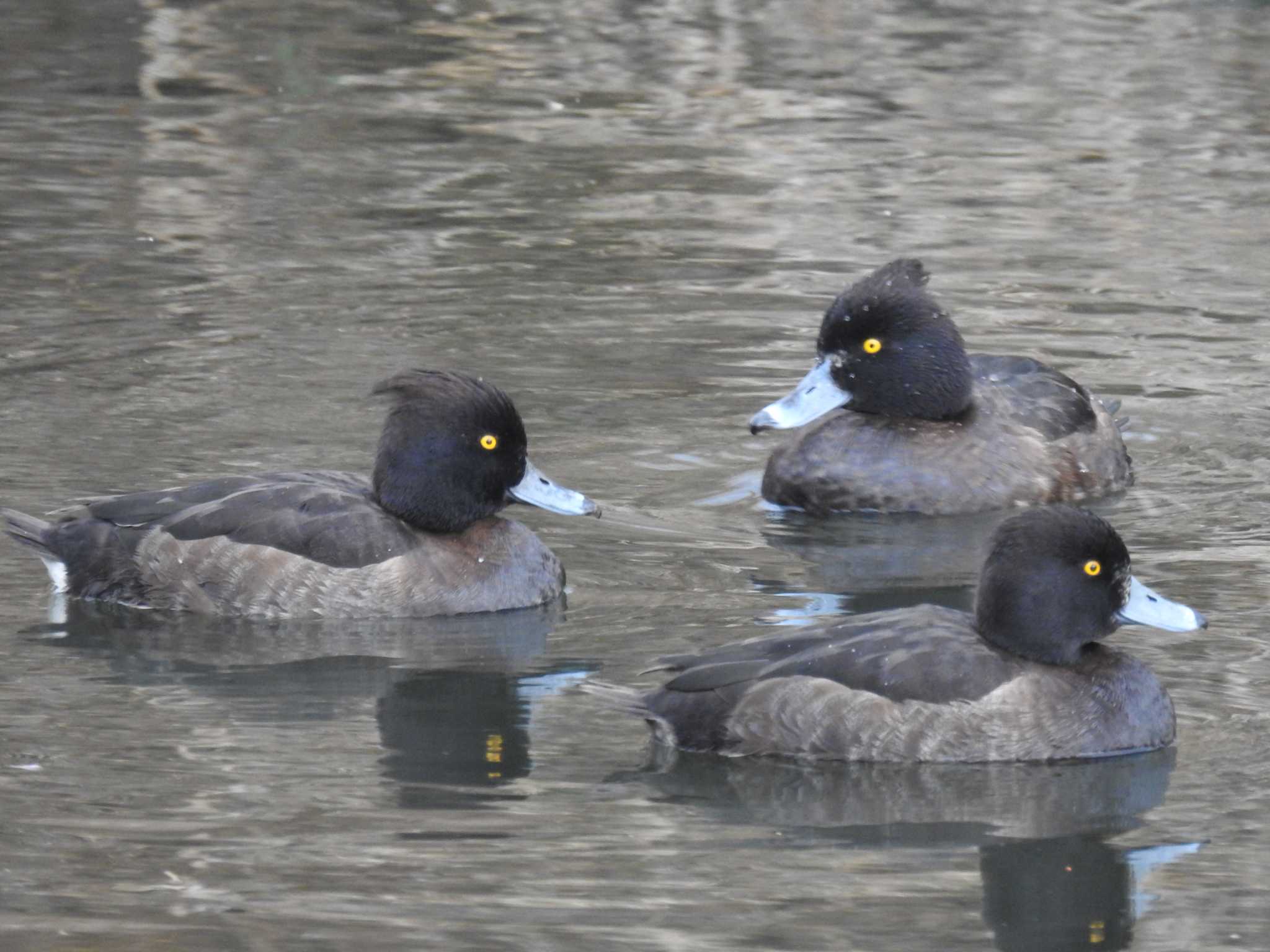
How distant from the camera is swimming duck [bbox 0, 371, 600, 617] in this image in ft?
30.0

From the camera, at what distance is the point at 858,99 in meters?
20.9

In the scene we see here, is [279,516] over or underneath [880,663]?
underneath

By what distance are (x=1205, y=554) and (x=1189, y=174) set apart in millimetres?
8738

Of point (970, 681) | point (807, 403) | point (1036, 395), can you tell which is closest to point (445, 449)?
point (807, 403)

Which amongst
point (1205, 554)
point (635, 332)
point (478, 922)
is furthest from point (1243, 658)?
point (635, 332)

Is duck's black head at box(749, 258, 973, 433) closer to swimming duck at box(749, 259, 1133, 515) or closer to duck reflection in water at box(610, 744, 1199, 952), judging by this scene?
swimming duck at box(749, 259, 1133, 515)

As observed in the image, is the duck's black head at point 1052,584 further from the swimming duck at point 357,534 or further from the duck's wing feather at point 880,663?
Result: the swimming duck at point 357,534

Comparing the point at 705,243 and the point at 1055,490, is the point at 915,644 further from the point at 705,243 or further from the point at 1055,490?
the point at 705,243

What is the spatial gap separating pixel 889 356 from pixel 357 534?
3.06m

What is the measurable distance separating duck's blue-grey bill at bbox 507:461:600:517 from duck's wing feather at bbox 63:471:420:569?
466 mm

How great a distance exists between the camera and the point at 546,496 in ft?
31.4

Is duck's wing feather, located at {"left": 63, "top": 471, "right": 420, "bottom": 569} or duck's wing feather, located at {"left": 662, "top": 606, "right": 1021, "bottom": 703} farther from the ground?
duck's wing feather, located at {"left": 662, "top": 606, "right": 1021, "bottom": 703}

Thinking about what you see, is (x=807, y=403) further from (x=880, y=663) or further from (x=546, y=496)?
(x=880, y=663)

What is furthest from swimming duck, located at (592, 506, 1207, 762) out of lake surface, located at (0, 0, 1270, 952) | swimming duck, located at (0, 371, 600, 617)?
swimming duck, located at (0, 371, 600, 617)
